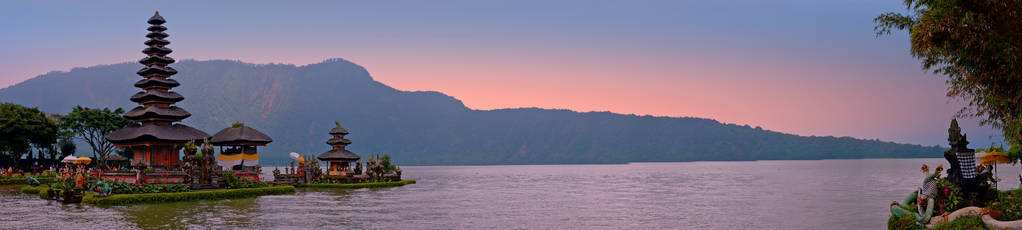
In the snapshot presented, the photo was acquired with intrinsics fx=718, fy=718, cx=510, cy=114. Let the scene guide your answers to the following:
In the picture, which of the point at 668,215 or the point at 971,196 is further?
the point at 668,215

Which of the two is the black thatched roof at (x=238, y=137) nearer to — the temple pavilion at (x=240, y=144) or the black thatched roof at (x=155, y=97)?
the temple pavilion at (x=240, y=144)

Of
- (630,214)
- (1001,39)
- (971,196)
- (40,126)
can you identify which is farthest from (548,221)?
(40,126)

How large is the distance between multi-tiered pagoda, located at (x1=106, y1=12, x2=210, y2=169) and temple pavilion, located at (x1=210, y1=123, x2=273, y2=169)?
4378 millimetres

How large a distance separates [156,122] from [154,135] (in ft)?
10.8

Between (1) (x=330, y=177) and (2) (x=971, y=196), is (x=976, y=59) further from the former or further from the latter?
(1) (x=330, y=177)

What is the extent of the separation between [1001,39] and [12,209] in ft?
136

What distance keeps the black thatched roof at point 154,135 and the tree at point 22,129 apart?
28.3 meters

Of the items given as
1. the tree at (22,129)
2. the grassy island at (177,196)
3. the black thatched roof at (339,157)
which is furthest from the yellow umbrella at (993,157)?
the tree at (22,129)

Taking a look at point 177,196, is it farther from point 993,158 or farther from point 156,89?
point 993,158

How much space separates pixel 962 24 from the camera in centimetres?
2039

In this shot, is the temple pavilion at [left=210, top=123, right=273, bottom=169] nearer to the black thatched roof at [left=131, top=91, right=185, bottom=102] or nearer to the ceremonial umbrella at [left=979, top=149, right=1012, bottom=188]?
the black thatched roof at [left=131, top=91, right=185, bottom=102]

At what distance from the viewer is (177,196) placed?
4091 cm

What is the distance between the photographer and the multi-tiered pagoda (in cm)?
5181

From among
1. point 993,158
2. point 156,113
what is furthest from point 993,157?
point 156,113
